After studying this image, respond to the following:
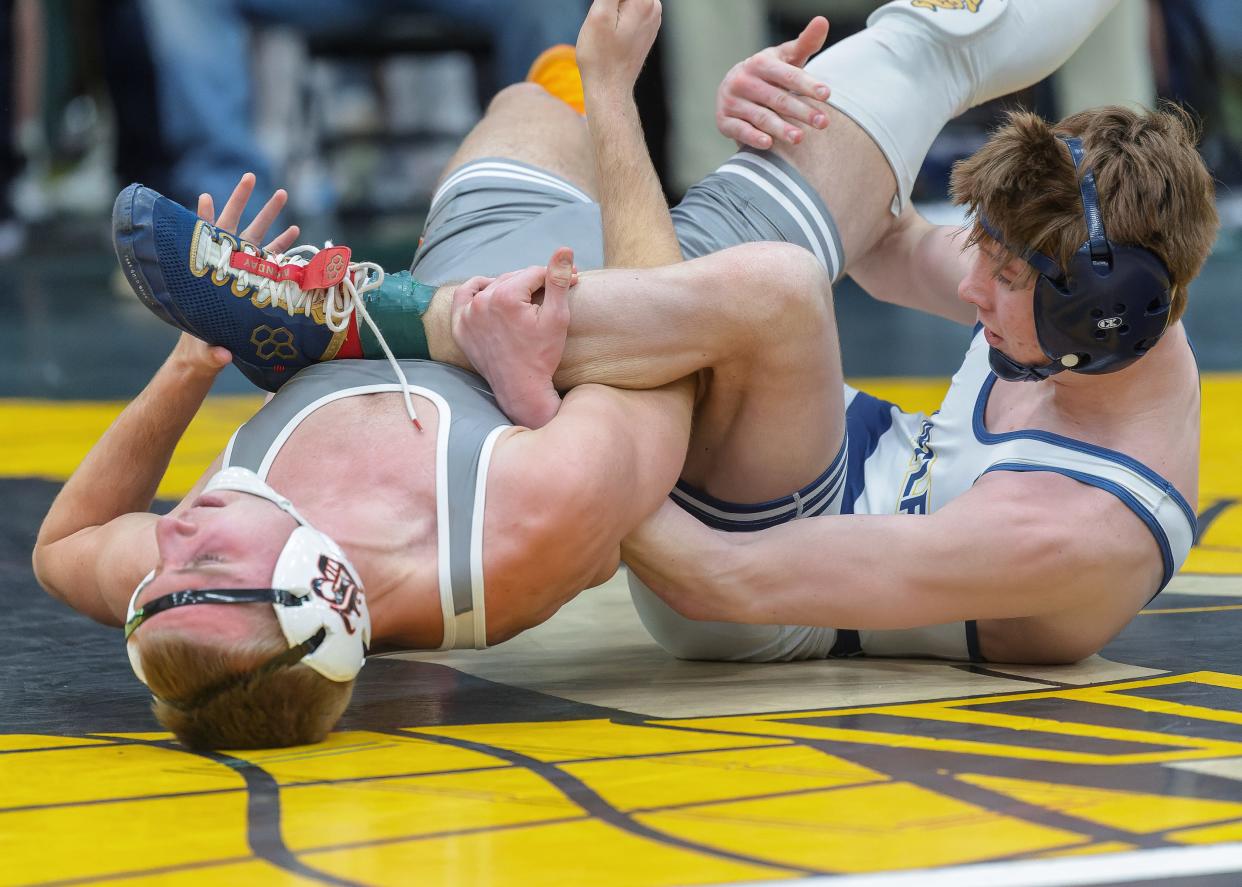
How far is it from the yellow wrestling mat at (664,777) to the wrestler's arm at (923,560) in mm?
126

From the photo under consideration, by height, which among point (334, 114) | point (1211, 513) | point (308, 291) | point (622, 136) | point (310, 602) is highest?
point (334, 114)

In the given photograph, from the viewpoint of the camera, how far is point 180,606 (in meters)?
2.22

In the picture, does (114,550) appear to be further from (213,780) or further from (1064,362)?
(1064,362)

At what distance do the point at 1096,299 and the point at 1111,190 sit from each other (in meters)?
0.15

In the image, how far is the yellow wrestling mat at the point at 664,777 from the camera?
1893 mm

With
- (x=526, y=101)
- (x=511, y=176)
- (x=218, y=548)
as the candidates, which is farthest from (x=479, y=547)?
(x=526, y=101)

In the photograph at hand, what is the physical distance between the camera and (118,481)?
280 cm

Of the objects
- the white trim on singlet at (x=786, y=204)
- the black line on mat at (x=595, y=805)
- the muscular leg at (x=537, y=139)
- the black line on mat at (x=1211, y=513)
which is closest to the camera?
the black line on mat at (x=595, y=805)

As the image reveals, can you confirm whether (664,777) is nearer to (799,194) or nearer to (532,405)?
(532,405)

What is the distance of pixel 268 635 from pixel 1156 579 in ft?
4.28

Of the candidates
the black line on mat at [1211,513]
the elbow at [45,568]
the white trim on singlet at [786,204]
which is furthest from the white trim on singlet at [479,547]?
the black line on mat at [1211,513]

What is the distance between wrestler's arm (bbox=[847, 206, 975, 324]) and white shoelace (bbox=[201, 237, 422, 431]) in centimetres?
98

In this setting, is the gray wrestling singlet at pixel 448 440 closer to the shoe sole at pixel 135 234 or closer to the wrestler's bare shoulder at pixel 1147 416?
the shoe sole at pixel 135 234

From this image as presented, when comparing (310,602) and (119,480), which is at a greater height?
(119,480)
